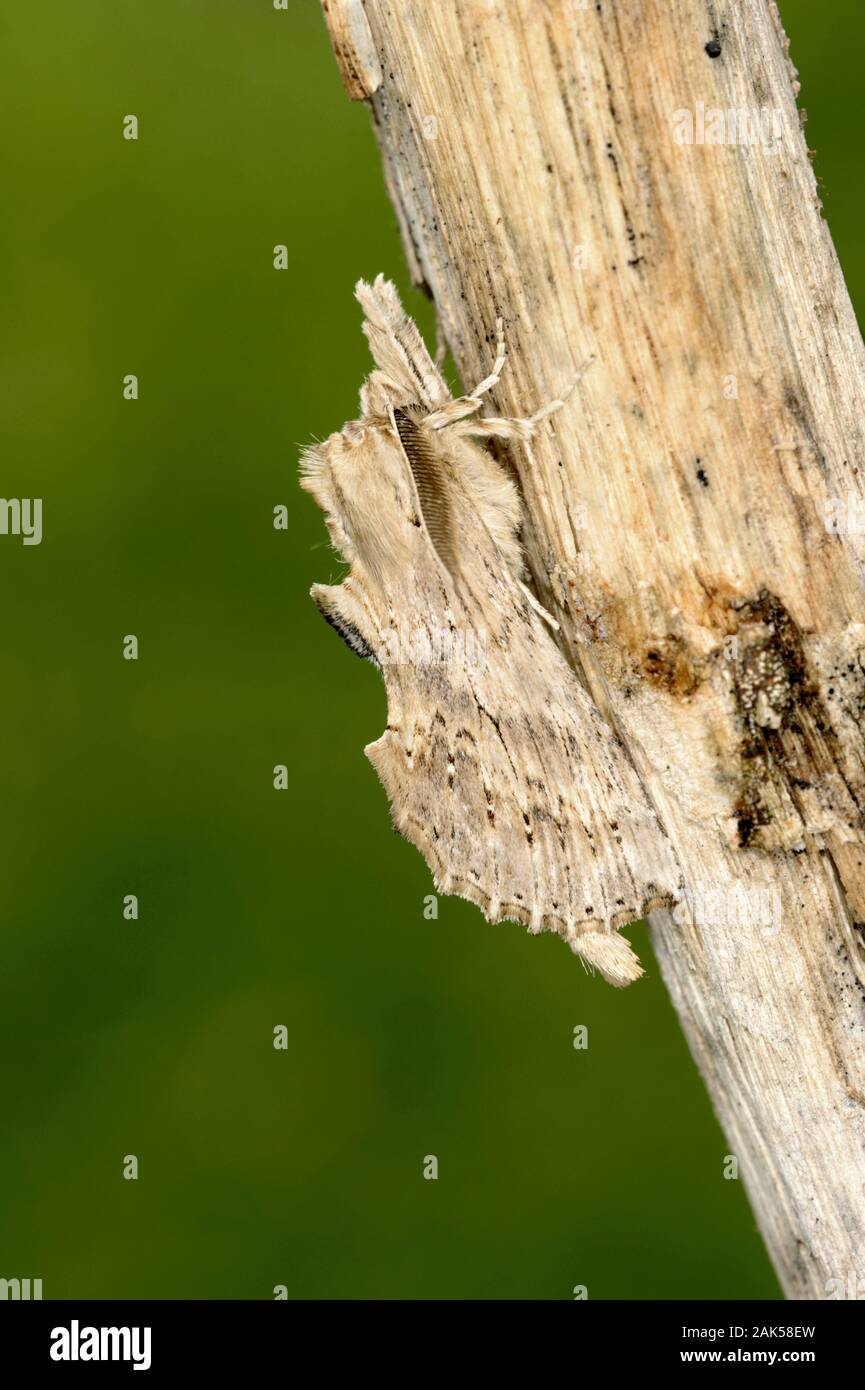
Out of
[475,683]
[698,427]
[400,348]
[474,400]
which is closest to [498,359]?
[474,400]

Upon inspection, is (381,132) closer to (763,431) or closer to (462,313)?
(462,313)

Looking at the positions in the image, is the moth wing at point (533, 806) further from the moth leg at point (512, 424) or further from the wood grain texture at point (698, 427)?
the moth leg at point (512, 424)

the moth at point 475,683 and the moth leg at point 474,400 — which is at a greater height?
the moth leg at point 474,400

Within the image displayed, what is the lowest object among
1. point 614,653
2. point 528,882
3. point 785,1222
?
point 785,1222

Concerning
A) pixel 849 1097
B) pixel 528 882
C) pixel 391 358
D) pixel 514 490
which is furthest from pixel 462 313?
pixel 849 1097

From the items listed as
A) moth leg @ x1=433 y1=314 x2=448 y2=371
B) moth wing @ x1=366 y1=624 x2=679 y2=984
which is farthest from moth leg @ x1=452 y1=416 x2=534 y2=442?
moth wing @ x1=366 y1=624 x2=679 y2=984

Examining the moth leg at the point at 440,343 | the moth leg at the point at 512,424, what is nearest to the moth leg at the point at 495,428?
the moth leg at the point at 512,424

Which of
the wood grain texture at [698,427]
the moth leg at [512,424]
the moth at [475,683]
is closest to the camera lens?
the wood grain texture at [698,427]
